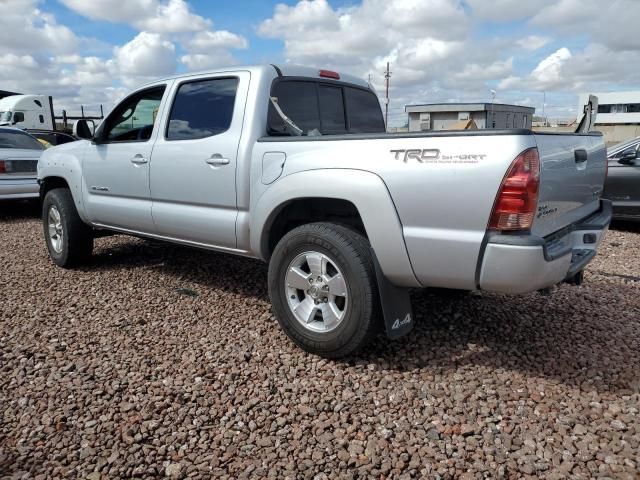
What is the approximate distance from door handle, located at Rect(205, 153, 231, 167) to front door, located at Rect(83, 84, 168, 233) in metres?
0.83

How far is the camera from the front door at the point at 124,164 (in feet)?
15.0

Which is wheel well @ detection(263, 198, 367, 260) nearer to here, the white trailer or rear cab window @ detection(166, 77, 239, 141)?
rear cab window @ detection(166, 77, 239, 141)

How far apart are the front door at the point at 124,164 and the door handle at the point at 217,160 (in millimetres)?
834

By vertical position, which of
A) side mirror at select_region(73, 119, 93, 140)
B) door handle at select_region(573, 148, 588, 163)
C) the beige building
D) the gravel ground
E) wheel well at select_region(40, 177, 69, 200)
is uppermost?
the beige building

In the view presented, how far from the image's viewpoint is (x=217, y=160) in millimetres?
3873

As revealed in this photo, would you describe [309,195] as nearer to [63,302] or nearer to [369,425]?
[369,425]

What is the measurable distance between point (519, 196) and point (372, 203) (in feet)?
2.65

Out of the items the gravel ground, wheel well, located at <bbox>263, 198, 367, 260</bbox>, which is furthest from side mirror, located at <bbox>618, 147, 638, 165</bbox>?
wheel well, located at <bbox>263, 198, 367, 260</bbox>

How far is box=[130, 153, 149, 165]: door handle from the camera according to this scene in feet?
14.8

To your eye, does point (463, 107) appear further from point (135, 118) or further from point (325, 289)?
point (325, 289)

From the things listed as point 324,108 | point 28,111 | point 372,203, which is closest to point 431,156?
point 372,203

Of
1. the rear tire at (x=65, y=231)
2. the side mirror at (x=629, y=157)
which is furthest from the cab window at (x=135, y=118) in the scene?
the side mirror at (x=629, y=157)

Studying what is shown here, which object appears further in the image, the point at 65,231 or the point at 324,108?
the point at 65,231

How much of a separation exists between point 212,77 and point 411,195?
2.10 meters
